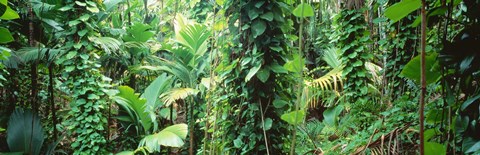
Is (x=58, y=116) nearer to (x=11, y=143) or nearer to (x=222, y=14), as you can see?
(x=11, y=143)

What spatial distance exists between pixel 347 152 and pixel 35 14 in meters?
4.04

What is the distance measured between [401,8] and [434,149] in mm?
387

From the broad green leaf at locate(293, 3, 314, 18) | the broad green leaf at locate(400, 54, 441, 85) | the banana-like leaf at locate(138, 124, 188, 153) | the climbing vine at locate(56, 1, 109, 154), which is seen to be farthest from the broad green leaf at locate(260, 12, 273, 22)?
the climbing vine at locate(56, 1, 109, 154)

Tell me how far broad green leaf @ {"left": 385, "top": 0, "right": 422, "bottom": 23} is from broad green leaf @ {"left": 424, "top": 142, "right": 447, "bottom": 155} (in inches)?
14.1

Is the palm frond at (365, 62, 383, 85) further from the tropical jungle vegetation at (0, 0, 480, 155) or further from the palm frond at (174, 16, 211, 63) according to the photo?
the palm frond at (174, 16, 211, 63)

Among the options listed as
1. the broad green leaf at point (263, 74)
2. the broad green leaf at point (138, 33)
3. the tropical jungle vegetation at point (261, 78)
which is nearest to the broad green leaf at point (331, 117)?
the tropical jungle vegetation at point (261, 78)

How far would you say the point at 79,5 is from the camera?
411 cm

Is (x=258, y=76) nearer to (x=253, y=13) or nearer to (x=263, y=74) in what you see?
(x=263, y=74)

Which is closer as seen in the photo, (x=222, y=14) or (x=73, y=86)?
(x=222, y=14)

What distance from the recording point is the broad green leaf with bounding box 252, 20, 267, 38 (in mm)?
2350

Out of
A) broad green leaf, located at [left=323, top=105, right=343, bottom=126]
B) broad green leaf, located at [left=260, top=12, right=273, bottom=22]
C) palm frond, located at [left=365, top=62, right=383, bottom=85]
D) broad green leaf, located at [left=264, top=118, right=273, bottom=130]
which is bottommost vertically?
broad green leaf, located at [left=323, top=105, right=343, bottom=126]

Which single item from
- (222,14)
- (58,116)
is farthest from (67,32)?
(222,14)

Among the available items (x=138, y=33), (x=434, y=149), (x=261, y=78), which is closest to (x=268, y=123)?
(x=261, y=78)

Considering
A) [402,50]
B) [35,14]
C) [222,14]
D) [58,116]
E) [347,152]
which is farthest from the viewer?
[58,116]
